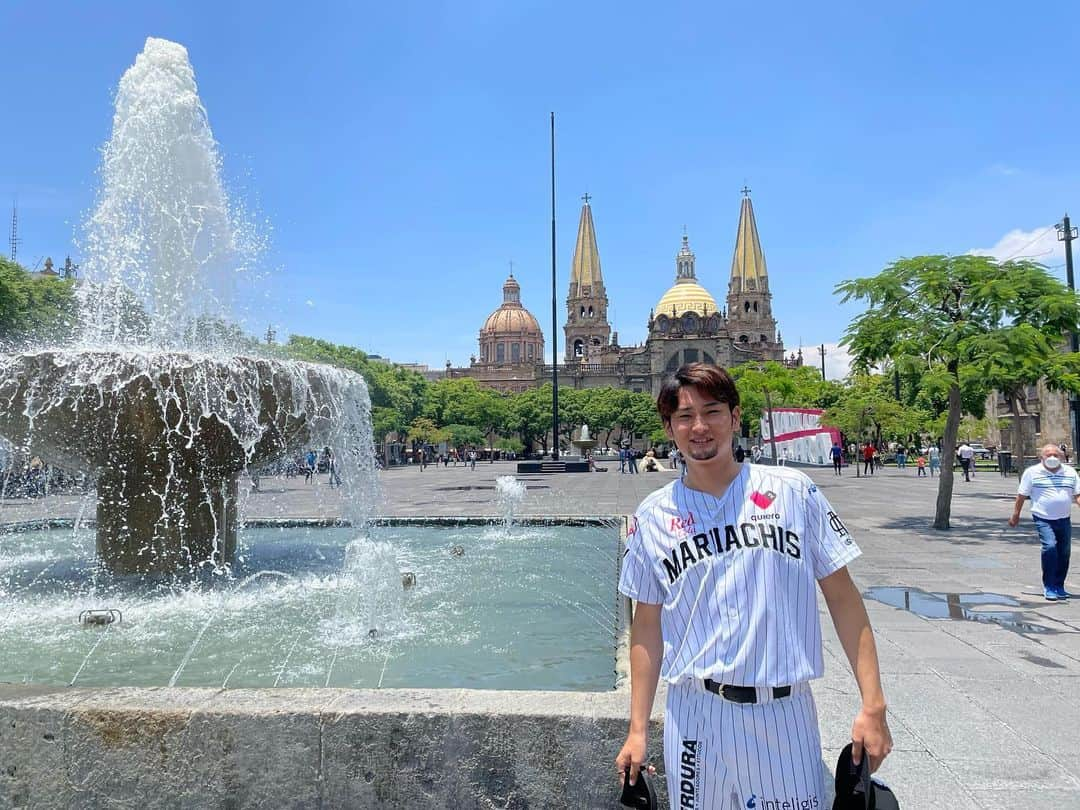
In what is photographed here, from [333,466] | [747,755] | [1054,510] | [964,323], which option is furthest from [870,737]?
[333,466]

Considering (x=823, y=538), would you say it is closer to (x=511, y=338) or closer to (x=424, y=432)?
(x=424, y=432)

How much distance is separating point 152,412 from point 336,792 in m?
4.81

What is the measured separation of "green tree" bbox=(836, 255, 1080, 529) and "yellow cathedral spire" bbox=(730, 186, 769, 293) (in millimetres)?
103654

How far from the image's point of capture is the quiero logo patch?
1.95m

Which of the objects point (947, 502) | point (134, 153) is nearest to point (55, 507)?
point (134, 153)

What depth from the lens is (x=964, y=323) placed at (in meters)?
12.1

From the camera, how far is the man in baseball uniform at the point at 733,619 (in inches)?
72.6

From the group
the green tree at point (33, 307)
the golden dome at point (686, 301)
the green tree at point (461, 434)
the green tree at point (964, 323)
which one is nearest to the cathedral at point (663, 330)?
the golden dome at point (686, 301)

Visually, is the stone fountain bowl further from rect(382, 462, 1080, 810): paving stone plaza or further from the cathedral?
the cathedral

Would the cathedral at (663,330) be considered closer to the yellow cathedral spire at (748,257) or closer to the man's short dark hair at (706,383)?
the yellow cathedral spire at (748,257)

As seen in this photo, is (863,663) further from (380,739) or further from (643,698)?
(380,739)

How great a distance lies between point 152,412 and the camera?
6605 millimetres

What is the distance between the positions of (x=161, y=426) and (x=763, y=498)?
19.7 feet

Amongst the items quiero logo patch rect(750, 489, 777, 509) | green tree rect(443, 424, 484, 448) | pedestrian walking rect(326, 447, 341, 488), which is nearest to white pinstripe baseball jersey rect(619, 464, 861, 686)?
quiero logo patch rect(750, 489, 777, 509)
